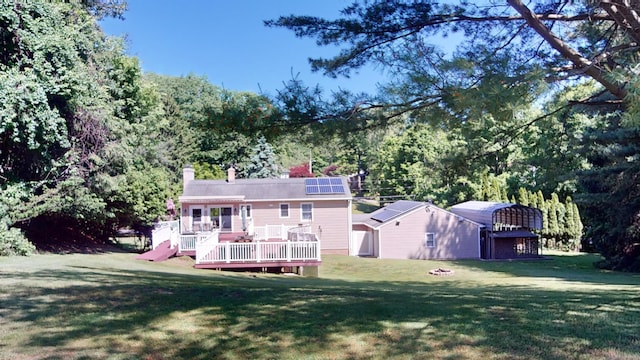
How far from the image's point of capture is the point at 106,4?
18453 millimetres

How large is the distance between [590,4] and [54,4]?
50.5 feet

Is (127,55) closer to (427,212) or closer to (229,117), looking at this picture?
(229,117)

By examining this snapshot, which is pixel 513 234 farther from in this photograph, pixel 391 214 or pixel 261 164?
pixel 261 164

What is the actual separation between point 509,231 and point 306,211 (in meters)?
12.8

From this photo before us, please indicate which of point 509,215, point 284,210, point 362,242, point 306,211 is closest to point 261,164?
point 284,210

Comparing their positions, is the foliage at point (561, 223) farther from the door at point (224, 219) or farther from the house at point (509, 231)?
the door at point (224, 219)

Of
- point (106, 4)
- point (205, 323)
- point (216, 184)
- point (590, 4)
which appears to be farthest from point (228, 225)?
point (590, 4)

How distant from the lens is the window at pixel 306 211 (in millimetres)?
25047

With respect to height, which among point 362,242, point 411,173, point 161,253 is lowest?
point 362,242

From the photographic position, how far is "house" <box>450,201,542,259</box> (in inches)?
987

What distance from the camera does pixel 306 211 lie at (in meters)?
25.1

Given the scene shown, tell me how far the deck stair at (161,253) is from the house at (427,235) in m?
12.1

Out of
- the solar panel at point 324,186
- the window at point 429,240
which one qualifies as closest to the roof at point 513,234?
the window at point 429,240

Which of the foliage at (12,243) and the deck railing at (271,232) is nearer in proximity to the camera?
the foliage at (12,243)
